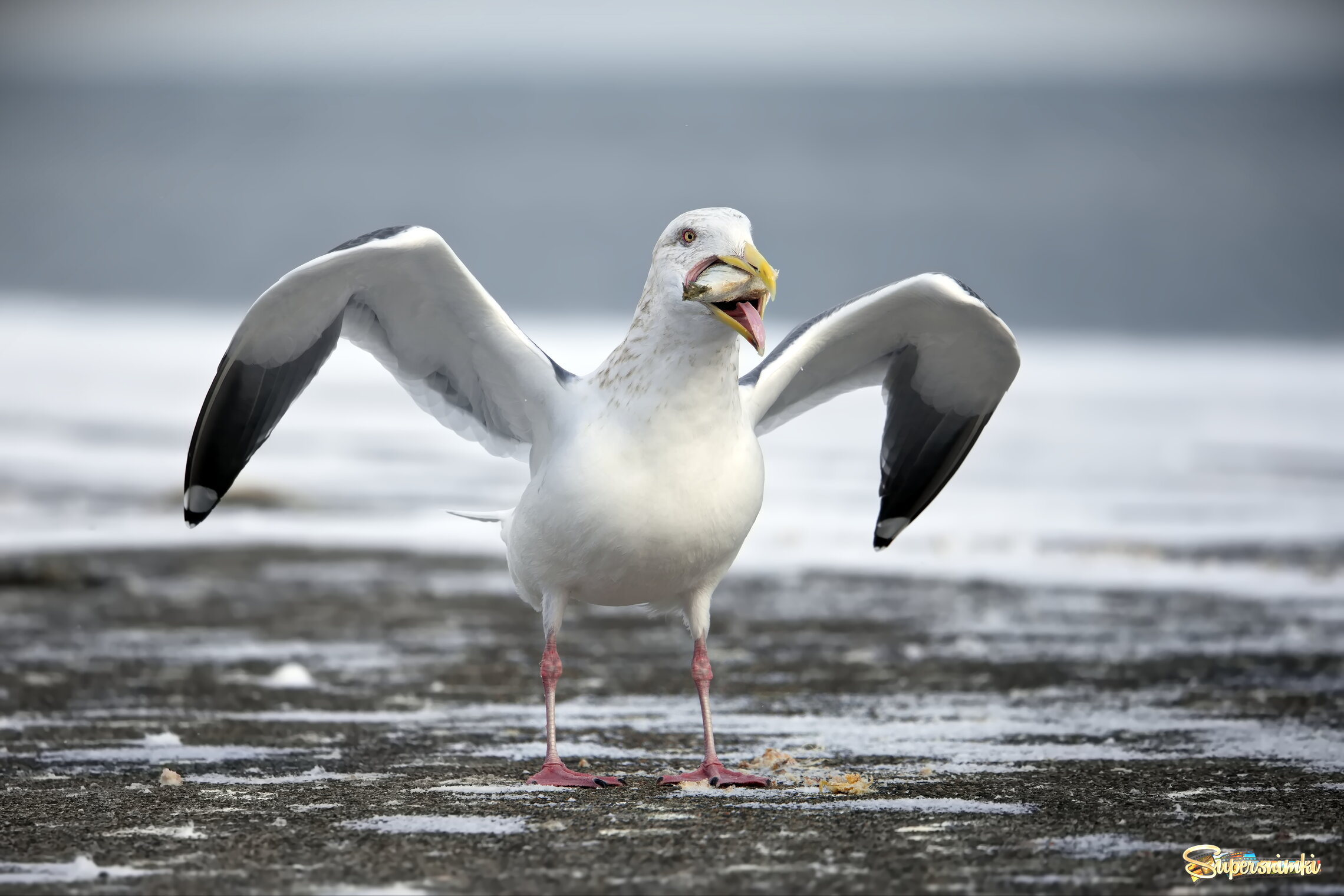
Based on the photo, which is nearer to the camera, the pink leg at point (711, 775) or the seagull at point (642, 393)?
the pink leg at point (711, 775)

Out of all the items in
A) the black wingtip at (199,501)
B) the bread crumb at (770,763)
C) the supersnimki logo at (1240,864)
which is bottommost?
the supersnimki logo at (1240,864)

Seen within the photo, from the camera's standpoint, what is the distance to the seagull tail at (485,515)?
7976 millimetres

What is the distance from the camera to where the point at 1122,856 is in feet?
16.9

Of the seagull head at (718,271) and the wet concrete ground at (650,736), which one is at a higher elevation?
the seagull head at (718,271)

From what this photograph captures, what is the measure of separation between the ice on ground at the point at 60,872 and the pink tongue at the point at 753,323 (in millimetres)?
2814

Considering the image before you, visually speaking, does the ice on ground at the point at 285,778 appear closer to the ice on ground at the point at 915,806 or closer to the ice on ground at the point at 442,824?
the ice on ground at the point at 442,824

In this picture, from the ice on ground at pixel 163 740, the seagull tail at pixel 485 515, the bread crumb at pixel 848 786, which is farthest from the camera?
the seagull tail at pixel 485 515

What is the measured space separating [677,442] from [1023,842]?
2.09 meters

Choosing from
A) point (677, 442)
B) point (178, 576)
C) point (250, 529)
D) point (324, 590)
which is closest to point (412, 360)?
point (677, 442)

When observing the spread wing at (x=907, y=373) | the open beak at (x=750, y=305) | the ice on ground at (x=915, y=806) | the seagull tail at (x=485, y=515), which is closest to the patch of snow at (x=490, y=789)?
the ice on ground at (x=915, y=806)

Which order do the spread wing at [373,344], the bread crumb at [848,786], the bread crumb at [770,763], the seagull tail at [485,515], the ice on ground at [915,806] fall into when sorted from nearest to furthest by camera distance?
1. the ice on ground at [915,806]
2. the bread crumb at [848,786]
3. the bread crumb at [770,763]
4. the spread wing at [373,344]
5. the seagull tail at [485,515]

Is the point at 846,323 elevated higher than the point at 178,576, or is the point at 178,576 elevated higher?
the point at 846,323

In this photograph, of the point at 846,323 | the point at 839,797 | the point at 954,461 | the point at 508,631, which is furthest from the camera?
the point at 508,631

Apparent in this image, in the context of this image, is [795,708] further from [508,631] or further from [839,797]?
[508,631]
